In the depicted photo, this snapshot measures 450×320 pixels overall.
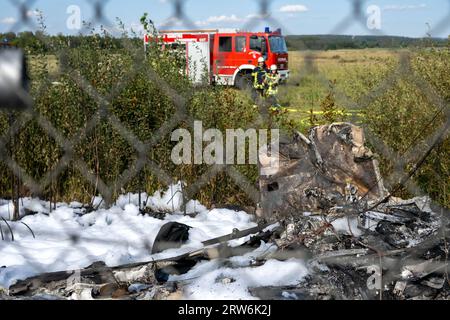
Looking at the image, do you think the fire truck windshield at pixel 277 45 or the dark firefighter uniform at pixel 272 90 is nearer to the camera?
the dark firefighter uniform at pixel 272 90

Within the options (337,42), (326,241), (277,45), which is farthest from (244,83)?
(277,45)

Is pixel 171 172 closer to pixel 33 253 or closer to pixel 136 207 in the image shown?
pixel 136 207

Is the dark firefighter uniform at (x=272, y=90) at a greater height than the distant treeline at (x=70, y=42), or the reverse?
the distant treeline at (x=70, y=42)

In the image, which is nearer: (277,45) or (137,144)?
(137,144)

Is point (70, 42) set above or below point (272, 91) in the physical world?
above

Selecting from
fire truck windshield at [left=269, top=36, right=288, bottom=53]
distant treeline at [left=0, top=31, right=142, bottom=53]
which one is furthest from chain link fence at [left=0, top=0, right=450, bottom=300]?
fire truck windshield at [left=269, top=36, right=288, bottom=53]

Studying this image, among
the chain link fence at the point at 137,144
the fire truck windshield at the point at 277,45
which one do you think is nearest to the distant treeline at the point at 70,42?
the chain link fence at the point at 137,144

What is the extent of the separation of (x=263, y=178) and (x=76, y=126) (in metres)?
0.72

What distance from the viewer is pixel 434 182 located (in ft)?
7.18

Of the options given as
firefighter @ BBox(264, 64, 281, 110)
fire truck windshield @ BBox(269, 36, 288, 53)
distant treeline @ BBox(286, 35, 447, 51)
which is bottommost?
firefighter @ BBox(264, 64, 281, 110)

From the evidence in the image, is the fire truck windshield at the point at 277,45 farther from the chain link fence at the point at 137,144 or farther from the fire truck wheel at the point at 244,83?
the chain link fence at the point at 137,144

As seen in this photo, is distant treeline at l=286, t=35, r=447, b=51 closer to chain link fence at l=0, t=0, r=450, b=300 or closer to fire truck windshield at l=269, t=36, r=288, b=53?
chain link fence at l=0, t=0, r=450, b=300

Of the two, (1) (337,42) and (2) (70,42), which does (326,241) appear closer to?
(1) (337,42)
